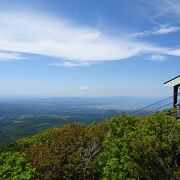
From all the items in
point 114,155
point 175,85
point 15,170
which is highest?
point 175,85

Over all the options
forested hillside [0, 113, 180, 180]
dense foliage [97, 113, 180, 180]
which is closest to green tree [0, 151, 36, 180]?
forested hillside [0, 113, 180, 180]

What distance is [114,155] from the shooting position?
27312 mm

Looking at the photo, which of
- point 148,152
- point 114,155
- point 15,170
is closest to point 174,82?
point 114,155

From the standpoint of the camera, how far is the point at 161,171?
23.8 metres

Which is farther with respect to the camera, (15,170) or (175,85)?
(175,85)

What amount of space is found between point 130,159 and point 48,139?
50.0 ft

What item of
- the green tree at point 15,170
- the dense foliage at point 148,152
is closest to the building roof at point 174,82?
the dense foliage at point 148,152

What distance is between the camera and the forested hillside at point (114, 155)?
76.2 feet

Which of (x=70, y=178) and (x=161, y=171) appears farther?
(x=70, y=178)

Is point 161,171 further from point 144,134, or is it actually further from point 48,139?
point 48,139

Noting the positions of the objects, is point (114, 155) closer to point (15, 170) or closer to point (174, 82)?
point (15, 170)

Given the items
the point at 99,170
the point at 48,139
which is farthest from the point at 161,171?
the point at 48,139

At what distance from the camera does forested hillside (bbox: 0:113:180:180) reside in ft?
76.2

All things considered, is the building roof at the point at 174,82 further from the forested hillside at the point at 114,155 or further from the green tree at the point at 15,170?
the green tree at the point at 15,170
